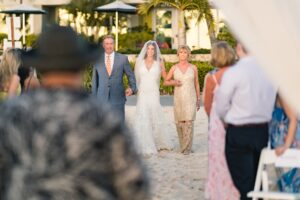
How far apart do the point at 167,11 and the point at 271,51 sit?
149ft

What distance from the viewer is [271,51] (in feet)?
11.9

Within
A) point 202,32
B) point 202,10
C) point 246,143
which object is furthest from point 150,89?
point 202,32

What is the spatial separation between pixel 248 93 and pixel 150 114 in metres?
6.14

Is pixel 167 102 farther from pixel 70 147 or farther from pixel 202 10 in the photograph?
pixel 70 147

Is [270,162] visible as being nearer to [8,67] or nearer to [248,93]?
[248,93]

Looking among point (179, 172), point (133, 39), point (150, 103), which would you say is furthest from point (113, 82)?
point (133, 39)

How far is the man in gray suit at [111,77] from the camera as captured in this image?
39.7ft

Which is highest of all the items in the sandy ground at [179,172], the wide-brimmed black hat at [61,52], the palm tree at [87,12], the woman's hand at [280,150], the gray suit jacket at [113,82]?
the palm tree at [87,12]

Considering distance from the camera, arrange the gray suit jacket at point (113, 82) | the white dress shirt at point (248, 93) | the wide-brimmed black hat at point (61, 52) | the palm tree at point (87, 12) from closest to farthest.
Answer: the wide-brimmed black hat at point (61, 52)
the white dress shirt at point (248, 93)
the gray suit jacket at point (113, 82)
the palm tree at point (87, 12)

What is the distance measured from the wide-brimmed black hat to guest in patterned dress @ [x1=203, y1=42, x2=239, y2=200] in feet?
13.6

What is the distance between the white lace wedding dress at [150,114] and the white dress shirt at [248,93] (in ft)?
18.6

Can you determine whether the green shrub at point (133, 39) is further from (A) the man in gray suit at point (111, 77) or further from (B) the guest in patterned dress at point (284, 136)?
(B) the guest in patterned dress at point (284, 136)

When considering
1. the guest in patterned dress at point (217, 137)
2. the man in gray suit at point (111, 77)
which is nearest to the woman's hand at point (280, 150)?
the guest in patterned dress at point (217, 137)

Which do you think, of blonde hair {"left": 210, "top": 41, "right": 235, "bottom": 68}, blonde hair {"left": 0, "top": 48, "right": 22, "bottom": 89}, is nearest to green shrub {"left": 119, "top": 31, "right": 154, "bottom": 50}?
blonde hair {"left": 0, "top": 48, "right": 22, "bottom": 89}
